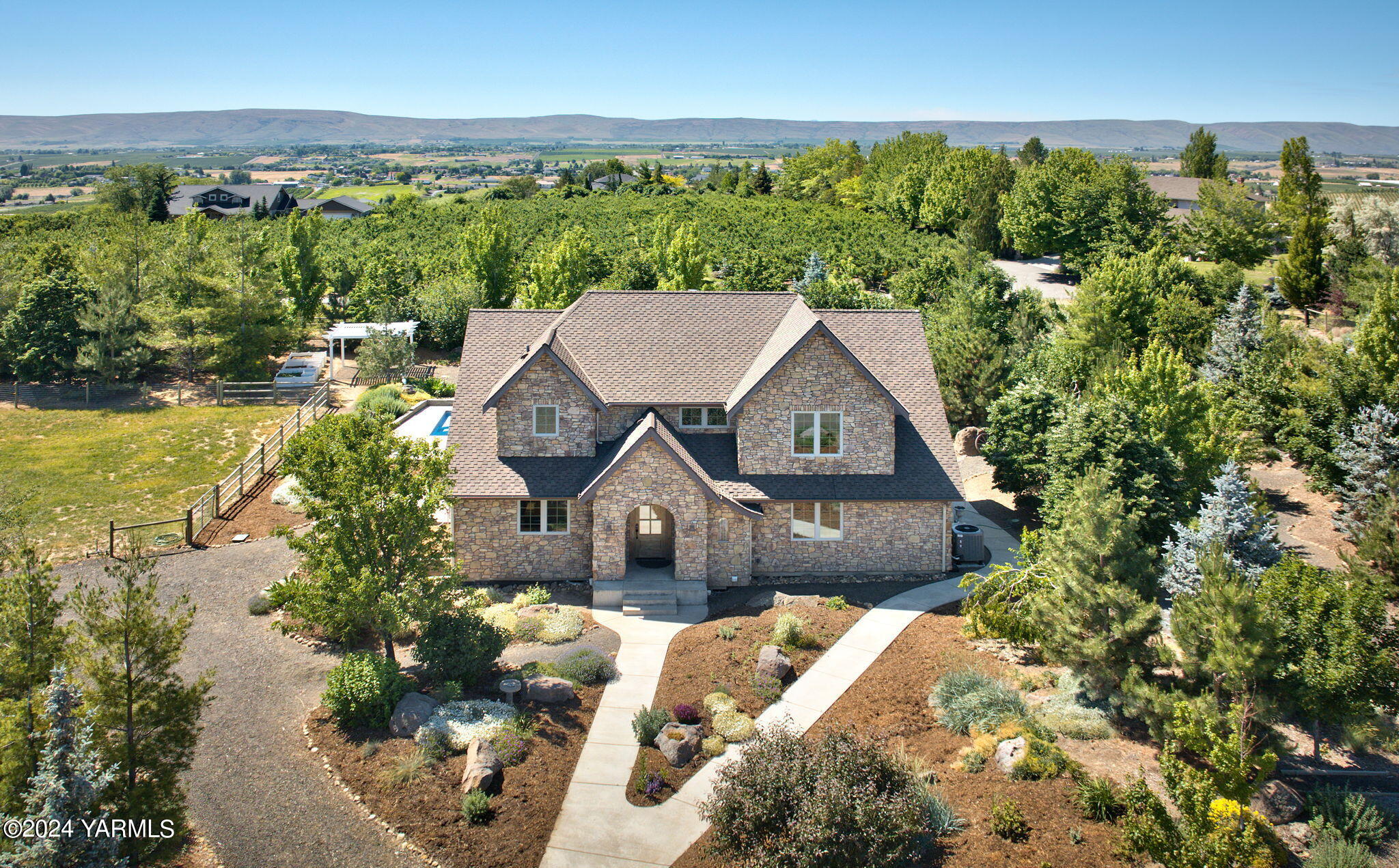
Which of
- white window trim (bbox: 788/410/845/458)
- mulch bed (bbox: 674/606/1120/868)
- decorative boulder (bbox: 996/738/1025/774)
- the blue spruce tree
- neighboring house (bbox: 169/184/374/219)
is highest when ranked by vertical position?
neighboring house (bbox: 169/184/374/219)

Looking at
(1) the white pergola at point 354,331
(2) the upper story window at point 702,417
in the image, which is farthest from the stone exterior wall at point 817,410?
(1) the white pergola at point 354,331

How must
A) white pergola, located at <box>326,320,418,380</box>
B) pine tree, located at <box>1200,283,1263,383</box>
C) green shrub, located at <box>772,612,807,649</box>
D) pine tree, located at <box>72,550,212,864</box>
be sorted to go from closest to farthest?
pine tree, located at <box>72,550,212,864</box>
green shrub, located at <box>772,612,807,649</box>
pine tree, located at <box>1200,283,1263,383</box>
white pergola, located at <box>326,320,418,380</box>

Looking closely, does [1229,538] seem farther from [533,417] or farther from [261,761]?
[261,761]

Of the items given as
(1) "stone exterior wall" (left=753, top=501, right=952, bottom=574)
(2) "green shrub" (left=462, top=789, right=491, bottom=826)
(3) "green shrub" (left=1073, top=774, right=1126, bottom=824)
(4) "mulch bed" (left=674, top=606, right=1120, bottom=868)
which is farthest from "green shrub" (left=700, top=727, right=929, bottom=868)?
(1) "stone exterior wall" (left=753, top=501, right=952, bottom=574)

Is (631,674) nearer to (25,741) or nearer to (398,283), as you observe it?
(25,741)

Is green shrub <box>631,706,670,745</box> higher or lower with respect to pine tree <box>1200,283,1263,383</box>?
lower

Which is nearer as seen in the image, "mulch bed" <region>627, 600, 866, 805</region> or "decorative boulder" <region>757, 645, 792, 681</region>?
"mulch bed" <region>627, 600, 866, 805</region>

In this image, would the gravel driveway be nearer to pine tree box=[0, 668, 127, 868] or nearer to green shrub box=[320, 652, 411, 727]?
green shrub box=[320, 652, 411, 727]
